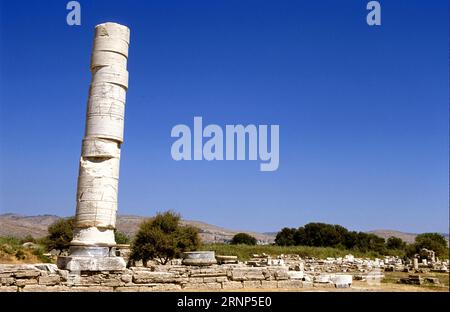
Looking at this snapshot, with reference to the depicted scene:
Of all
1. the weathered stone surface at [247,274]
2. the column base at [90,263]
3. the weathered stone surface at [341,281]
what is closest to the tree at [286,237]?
the weathered stone surface at [341,281]

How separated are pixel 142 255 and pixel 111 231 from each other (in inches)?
461

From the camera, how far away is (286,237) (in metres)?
62.0

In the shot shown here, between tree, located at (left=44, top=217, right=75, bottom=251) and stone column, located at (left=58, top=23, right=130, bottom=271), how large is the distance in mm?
15828

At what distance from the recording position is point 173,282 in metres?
11.7

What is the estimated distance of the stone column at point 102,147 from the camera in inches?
493

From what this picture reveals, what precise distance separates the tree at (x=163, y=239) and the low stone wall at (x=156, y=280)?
10774mm

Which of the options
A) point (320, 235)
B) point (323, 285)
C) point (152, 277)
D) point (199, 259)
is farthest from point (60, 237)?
point (320, 235)

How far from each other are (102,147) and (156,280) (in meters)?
4.21

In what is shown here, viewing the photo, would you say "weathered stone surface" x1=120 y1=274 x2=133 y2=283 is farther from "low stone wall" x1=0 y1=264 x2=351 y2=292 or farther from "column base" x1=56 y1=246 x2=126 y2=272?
"column base" x1=56 y1=246 x2=126 y2=272

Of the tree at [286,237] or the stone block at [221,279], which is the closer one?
the stone block at [221,279]

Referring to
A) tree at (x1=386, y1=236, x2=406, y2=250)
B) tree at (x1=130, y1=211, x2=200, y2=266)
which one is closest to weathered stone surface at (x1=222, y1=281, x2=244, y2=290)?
tree at (x1=130, y1=211, x2=200, y2=266)

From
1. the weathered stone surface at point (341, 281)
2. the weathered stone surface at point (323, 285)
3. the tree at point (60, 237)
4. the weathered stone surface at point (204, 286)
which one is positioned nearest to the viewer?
the weathered stone surface at point (204, 286)

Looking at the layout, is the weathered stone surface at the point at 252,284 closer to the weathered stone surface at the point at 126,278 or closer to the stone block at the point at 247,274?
the stone block at the point at 247,274
